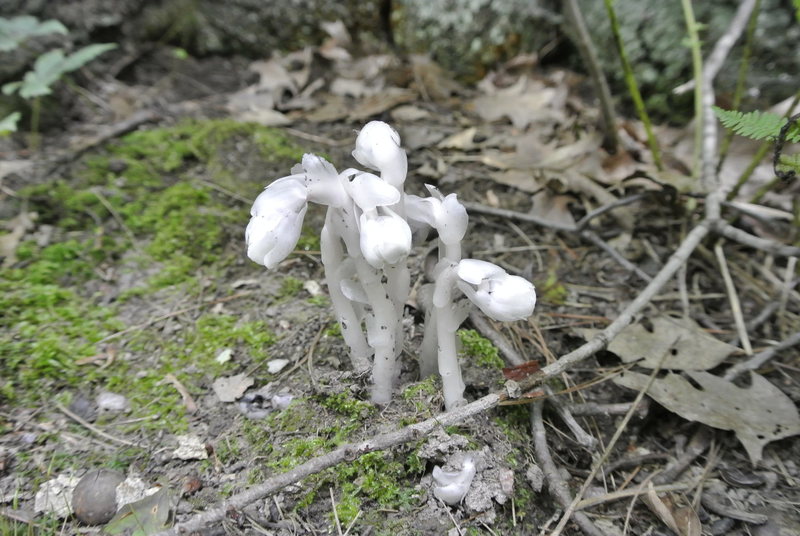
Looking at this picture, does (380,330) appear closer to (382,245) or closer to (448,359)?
(448,359)

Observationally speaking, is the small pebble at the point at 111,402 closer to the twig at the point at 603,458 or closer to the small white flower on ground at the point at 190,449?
the small white flower on ground at the point at 190,449

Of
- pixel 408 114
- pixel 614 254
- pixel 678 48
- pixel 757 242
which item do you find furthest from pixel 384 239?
pixel 678 48

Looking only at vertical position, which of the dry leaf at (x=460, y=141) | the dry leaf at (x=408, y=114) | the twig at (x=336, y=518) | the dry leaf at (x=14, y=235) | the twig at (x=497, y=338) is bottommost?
the twig at (x=336, y=518)

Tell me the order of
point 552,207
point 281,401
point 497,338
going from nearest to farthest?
point 281,401 < point 497,338 < point 552,207

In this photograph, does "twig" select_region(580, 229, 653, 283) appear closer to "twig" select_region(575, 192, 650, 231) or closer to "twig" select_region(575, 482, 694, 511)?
"twig" select_region(575, 192, 650, 231)

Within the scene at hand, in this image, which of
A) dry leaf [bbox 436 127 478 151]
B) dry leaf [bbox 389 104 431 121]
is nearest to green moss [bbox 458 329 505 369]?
dry leaf [bbox 436 127 478 151]

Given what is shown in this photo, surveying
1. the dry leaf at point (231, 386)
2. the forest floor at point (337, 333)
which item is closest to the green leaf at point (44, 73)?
the forest floor at point (337, 333)
